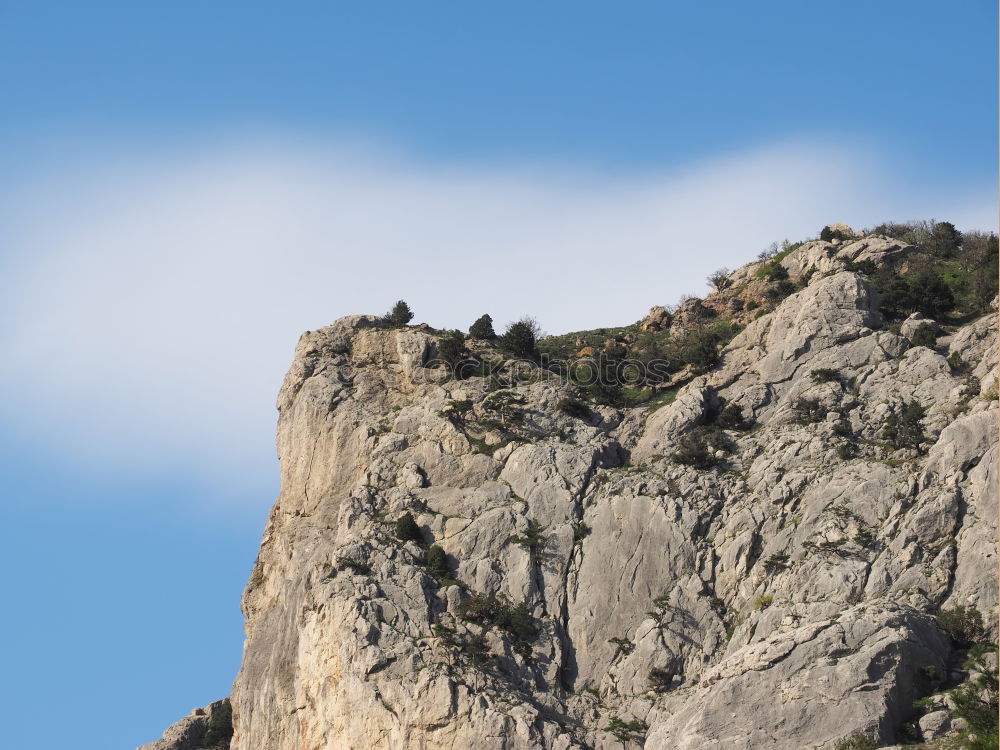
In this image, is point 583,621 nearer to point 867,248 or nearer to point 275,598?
point 275,598

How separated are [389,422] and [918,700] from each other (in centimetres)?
3238

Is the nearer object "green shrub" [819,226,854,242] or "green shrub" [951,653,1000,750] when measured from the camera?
"green shrub" [951,653,1000,750]

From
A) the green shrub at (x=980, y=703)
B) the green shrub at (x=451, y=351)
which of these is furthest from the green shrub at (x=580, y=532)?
the green shrub at (x=980, y=703)

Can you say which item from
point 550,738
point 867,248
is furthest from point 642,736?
point 867,248

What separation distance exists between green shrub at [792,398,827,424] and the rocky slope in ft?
0.57

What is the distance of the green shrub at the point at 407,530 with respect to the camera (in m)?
64.6

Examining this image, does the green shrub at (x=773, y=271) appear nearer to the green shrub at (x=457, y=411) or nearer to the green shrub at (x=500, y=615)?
the green shrub at (x=457, y=411)

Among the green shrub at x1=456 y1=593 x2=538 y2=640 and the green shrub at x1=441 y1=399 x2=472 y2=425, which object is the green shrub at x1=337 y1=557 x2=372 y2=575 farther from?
the green shrub at x1=441 y1=399 x2=472 y2=425

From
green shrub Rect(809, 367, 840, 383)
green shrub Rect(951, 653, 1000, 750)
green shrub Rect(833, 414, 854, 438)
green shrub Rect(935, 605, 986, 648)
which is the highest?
green shrub Rect(809, 367, 840, 383)

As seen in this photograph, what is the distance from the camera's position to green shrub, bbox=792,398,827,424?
66.2 meters

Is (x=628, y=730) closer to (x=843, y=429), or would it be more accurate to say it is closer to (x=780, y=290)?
(x=843, y=429)

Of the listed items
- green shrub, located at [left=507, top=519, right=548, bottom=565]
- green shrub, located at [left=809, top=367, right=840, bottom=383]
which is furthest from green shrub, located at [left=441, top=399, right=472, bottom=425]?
green shrub, located at [left=809, top=367, right=840, bottom=383]

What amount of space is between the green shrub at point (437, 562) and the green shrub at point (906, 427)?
22081mm

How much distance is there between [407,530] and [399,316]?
19.8 meters
